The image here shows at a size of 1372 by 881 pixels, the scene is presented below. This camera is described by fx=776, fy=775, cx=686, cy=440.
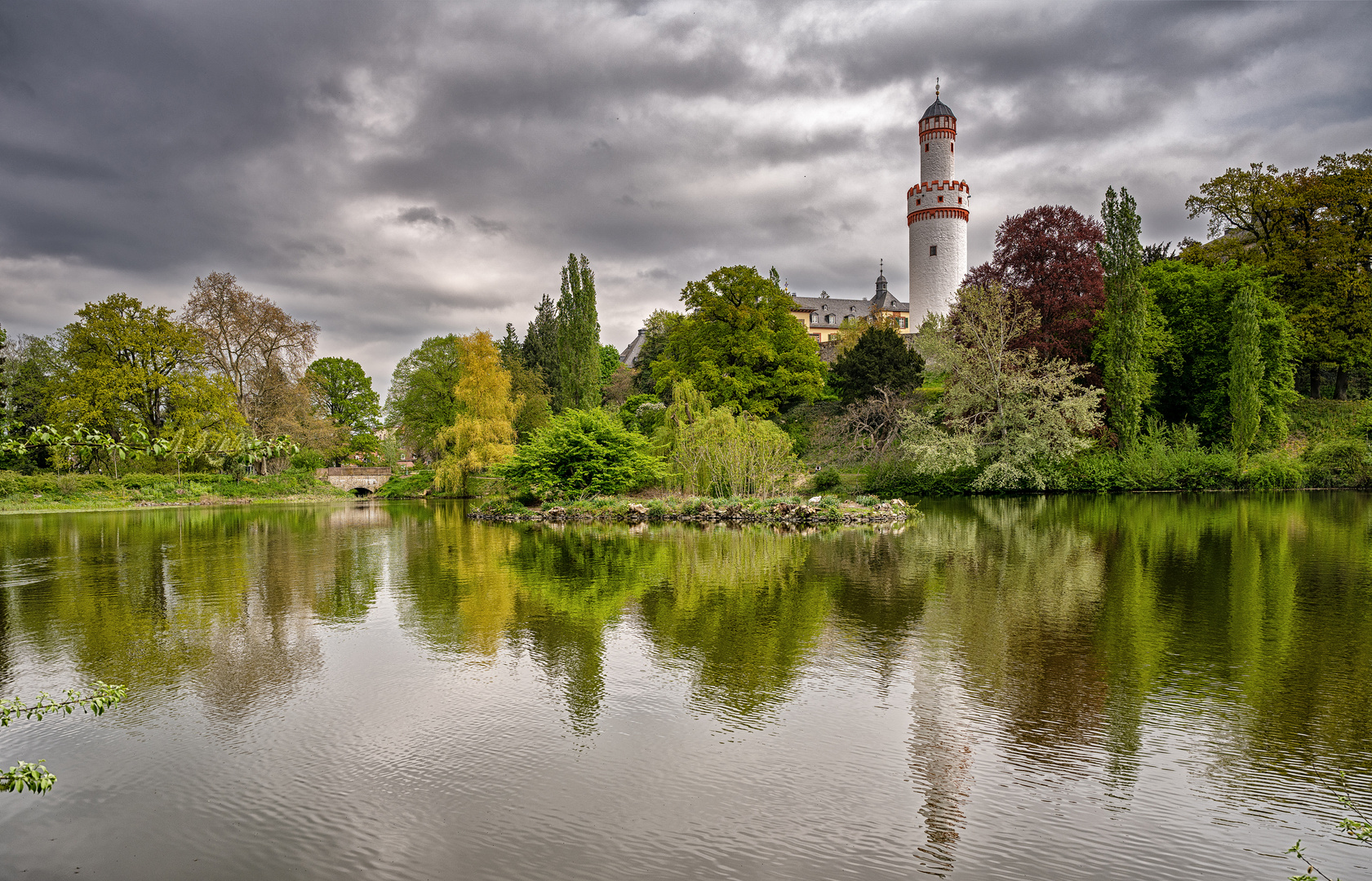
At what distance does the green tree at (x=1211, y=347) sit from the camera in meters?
31.1

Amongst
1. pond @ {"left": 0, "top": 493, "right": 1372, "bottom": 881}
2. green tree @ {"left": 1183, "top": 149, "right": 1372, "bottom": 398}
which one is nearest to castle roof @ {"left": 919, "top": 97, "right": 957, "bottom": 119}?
green tree @ {"left": 1183, "top": 149, "right": 1372, "bottom": 398}

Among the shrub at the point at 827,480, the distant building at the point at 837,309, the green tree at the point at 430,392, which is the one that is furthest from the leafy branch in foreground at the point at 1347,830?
the distant building at the point at 837,309

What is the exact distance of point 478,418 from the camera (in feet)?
126

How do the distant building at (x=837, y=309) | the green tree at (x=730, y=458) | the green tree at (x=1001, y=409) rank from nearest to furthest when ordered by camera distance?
the green tree at (x=730, y=458) < the green tree at (x=1001, y=409) < the distant building at (x=837, y=309)

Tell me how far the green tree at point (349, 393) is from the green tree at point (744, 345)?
33.1 m

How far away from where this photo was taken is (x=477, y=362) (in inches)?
1517

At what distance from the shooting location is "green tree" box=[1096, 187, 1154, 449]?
30.7m

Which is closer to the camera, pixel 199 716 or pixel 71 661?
pixel 199 716

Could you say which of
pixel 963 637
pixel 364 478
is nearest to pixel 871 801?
pixel 963 637

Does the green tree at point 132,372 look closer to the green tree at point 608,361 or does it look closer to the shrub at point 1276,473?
the green tree at point 608,361

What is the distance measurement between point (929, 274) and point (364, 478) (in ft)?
141

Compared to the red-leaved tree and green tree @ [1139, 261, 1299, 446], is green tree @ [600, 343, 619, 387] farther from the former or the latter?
green tree @ [1139, 261, 1299, 446]

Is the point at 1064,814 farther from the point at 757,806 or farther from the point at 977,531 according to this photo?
the point at 977,531

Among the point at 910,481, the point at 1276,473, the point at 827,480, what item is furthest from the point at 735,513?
the point at 1276,473
